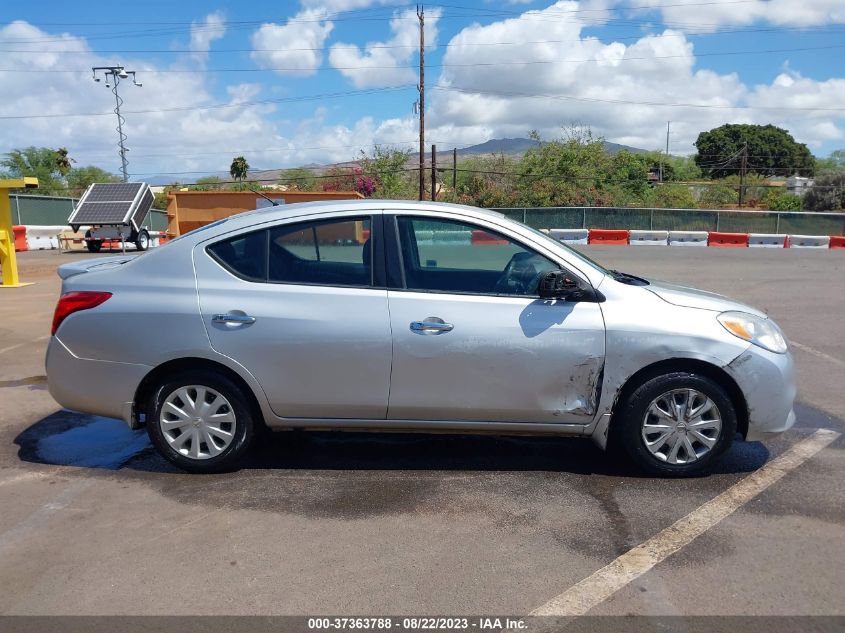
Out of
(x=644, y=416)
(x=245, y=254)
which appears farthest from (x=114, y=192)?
(x=644, y=416)

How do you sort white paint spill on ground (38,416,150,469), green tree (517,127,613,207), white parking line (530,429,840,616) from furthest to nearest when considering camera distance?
green tree (517,127,613,207) < white paint spill on ground (38,416,150,469) < white parking line (530,429,840,616)

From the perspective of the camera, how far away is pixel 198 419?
4.54 m

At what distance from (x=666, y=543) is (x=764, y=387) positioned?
1325 millimetres

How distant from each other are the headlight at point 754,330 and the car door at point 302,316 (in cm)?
214

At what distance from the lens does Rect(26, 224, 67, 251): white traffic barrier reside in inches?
1083

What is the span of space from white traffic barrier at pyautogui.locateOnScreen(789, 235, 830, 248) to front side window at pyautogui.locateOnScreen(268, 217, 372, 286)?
2984 centimetres

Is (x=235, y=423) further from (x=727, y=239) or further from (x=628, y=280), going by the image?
(x=727, y=239)

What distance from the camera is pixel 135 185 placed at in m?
26.4

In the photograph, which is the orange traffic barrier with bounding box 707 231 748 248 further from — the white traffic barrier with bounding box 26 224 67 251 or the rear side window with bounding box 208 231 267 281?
the rear side window with bounding box 208 231 267 281

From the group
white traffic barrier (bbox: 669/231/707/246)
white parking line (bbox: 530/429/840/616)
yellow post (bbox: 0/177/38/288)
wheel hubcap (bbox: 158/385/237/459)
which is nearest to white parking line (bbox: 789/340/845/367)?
white parking line (bbox: 530/429/840/616)

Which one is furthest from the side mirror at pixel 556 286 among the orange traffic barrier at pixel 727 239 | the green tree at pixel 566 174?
the green tree at pixel 566 174

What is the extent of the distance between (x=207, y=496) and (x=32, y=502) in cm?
104

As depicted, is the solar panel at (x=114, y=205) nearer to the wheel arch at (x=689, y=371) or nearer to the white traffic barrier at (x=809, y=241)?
the wheel arch at (x=689, y=371)

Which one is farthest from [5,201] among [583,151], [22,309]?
[583,151]
